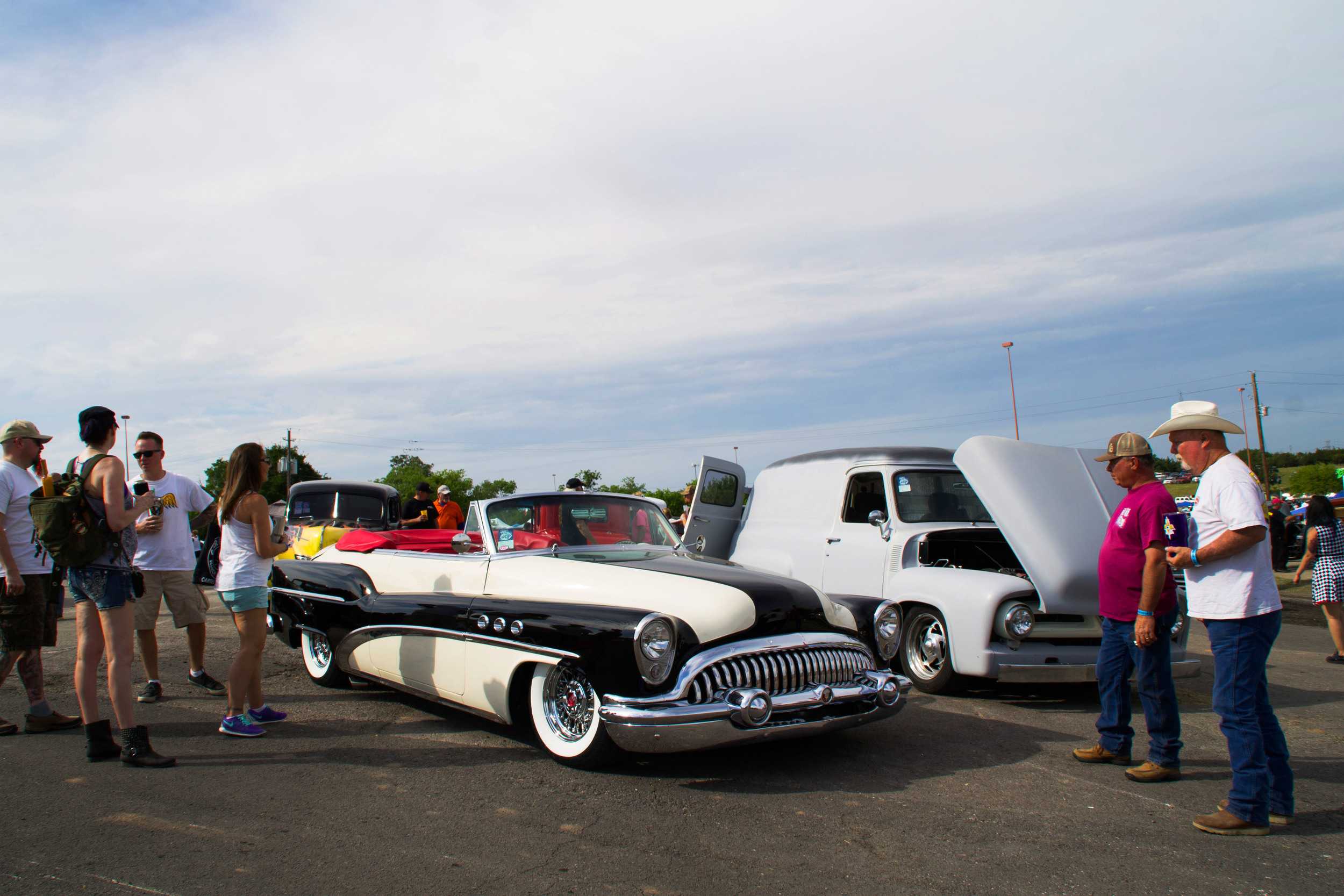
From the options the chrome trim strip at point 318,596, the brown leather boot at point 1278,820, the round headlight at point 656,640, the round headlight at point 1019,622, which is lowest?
the brown leather boot at point 1278,820

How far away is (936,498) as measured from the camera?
25.9 feet

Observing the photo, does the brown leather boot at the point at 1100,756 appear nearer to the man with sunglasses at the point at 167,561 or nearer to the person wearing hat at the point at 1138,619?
the person wearing hat at the point at 1138,619

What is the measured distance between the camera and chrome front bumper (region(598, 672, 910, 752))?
4.01 m

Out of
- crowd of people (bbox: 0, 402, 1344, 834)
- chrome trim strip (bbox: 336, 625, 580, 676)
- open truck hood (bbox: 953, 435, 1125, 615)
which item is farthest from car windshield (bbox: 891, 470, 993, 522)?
chrome trim strip (bbox: 336, 625, 580, 676)

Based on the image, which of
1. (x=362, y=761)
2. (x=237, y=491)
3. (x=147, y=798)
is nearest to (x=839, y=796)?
(x=362, y=761)

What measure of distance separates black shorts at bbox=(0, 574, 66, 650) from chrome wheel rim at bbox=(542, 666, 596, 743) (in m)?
2.97

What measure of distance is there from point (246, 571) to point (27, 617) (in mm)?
1246

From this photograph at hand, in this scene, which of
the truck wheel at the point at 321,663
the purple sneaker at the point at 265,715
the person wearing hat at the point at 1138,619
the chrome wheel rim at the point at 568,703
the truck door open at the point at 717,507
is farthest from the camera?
the truck door open at the point at 717,507

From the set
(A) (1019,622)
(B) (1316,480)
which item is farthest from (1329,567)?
(B) (1316,480)

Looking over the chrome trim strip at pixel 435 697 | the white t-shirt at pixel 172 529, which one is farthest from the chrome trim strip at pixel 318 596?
the white t-shirt at pixel 172 529

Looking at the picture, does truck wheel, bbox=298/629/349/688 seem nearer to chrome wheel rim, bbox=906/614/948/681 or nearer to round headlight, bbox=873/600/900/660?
round headlight, bbox=873/600/900/660

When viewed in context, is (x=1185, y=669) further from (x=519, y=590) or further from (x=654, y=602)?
(x=519, y=590)

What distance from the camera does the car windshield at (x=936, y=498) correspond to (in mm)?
7746

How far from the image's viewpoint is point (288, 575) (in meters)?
6.86
